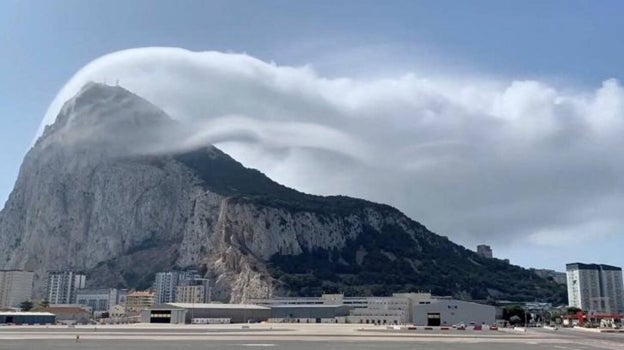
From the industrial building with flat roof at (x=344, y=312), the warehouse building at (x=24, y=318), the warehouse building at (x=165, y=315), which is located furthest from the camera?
the warehouse building at (x=165, y=315)

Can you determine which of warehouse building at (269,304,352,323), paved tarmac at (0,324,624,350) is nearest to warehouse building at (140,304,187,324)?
warehouse building at (269,304,352,323)

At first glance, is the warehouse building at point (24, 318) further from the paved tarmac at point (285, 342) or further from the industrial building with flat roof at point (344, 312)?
the paved tarmac at point (285, 342)

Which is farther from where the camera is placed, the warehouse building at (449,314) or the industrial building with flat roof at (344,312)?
the industrial building with flat roof at (344,312)

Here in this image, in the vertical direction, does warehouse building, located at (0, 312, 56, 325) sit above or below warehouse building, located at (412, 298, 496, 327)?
below

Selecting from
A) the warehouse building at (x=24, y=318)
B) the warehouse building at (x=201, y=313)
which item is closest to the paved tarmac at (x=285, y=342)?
the warehouse building at (x=24, y=318)

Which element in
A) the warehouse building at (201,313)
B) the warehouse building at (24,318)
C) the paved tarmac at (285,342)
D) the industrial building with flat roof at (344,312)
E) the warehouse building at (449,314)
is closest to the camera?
the paved tarmac at (285,342)

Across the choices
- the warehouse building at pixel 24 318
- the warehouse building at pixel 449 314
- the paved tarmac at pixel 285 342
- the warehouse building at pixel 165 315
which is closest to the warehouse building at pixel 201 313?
the warehouse building at pixel 165 315

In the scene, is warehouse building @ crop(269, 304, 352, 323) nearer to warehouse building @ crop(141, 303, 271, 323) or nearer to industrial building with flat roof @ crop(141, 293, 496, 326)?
industrial building with flat roof @ crop(141, 293, 496, 326)

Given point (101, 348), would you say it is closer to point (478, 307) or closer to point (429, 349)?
point (429, 349)

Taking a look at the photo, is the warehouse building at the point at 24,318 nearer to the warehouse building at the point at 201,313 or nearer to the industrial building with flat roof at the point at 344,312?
the warehouse building at the point at 201,313

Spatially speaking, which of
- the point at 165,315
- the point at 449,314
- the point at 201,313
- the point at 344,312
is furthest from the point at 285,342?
the point at 344,312

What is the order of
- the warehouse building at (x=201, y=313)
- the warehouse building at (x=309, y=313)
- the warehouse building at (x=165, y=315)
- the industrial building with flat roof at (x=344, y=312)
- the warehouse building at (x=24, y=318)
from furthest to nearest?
the warehouse building at (x=309, y=313)
the warehouse building at (x=201, y=313)
the warehouse building at (x=165, y=315)
the industrial building with flat roof at (x=344, y=312)
the warehouse building at (x=24, y=318)

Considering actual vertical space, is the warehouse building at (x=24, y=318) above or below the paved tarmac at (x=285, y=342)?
below
